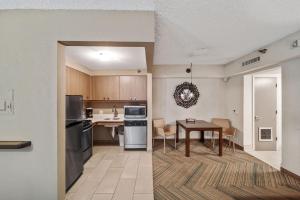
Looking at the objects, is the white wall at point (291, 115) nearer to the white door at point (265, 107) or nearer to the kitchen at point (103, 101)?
the white door at point (265, 107)

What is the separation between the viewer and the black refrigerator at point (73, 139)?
121 inches

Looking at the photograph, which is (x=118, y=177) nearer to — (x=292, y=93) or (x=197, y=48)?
(x=197, y=48)

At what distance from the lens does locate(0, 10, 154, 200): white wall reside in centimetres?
224

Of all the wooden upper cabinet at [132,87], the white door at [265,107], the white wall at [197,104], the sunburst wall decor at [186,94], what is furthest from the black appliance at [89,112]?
the white door at [265,107]

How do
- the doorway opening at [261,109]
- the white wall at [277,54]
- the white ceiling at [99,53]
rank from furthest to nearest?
1. the doorway opening at [261,109]
2. the white ceiling at [99,53]
3. the white wall at [277,54]

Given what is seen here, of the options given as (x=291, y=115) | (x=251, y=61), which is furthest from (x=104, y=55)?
(x=291, y=115)

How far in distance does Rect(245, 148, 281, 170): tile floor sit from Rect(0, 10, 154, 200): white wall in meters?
Result: 4.11

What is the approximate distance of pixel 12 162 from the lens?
225 cm

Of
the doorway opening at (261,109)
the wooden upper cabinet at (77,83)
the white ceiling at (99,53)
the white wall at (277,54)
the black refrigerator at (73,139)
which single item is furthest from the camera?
the doorway opening at (261,109)

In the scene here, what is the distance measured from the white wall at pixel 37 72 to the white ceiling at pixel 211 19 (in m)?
0.13

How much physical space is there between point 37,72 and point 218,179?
339 cm

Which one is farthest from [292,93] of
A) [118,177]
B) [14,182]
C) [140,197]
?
[14,182]

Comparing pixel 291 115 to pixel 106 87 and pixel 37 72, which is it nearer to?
pixel 37 72

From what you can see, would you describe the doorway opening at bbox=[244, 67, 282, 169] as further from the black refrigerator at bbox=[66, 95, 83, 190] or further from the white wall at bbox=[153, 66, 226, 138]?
the black refrigerator at bbox=[66, 95, 83, 190]
